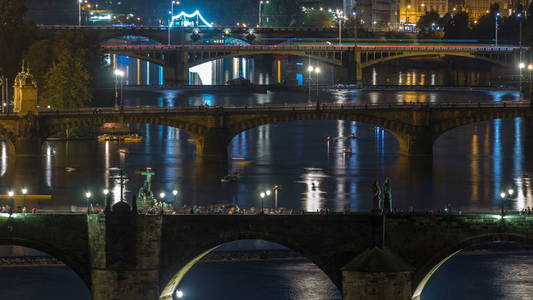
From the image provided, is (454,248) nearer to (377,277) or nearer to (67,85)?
(377,277)

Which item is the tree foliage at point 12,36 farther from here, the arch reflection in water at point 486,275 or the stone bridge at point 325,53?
the arch reflection in water at point 486,275

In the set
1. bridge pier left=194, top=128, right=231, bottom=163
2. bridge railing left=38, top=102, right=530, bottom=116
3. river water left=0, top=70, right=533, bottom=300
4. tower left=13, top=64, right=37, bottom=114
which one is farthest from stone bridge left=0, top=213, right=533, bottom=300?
tower left=13, top=64, right=37, bottom=114

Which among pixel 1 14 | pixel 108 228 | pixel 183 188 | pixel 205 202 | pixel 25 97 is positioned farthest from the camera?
pixel 1 14

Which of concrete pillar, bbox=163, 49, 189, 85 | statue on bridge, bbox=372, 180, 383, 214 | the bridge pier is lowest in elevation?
statue on bridge, bbox=372, 180, 383, 214

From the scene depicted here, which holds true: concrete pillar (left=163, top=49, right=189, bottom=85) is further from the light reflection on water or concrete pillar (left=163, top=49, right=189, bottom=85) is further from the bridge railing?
the bridge railing

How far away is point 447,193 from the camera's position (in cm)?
10144

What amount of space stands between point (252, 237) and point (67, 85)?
72947 millimetres

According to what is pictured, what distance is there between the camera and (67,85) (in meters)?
136

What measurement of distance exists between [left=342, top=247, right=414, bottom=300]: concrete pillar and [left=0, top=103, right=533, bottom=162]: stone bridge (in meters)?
53.7

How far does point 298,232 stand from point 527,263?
19.8 meters

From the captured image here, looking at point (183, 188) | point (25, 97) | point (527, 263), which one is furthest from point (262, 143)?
point (527, 263)

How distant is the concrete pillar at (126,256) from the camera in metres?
64.5

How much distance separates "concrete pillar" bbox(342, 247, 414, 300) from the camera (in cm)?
6316

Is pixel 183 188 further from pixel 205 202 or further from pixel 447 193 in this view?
pixel 447 193
